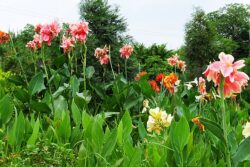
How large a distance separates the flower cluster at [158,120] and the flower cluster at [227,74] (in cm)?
65

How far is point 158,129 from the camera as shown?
2682 millimetres

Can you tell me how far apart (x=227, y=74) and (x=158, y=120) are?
0.78 metres

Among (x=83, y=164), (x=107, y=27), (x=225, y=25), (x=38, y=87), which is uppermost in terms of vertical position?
(x=225, y=25)

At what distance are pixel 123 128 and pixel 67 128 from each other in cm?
39

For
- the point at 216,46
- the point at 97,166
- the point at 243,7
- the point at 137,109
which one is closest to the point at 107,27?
the point at 137,109

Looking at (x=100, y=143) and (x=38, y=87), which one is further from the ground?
(x=38, y=87)

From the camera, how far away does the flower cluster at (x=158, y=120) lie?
8.65ft

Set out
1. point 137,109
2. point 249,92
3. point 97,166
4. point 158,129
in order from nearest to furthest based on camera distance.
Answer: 1. point 97,166
2. point 158,129
3. point 137,109
4. point 249,92

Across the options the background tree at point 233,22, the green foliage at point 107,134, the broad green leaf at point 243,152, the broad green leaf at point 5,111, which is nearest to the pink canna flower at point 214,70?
the green foliage at point 107,134

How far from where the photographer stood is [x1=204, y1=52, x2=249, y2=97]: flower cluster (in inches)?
76.9

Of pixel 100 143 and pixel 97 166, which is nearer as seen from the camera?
pixel 97 166

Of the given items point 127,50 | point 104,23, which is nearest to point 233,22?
point 104,23

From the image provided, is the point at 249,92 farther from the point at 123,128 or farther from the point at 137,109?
the point at 123,128

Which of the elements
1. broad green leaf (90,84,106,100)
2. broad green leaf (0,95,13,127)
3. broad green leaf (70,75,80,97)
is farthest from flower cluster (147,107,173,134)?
broad green leaf (90,84,106,100)
